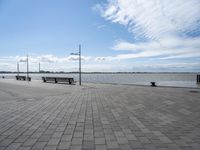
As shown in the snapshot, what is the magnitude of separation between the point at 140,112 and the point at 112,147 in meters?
3.97

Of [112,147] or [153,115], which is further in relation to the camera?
[153,115]

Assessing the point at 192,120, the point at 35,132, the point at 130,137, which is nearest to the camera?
the point at 130,137

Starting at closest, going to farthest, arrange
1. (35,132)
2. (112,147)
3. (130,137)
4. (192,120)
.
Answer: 1. (112,147)
2. (130,137)
3. (35,132)
4. (192,120)

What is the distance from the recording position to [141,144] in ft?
15.2

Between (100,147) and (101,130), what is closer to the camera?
(100,147)

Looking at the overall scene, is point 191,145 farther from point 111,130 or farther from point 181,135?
point 111,130

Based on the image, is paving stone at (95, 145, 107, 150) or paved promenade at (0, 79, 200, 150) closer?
paving stone at (95, 145, 107, 150)

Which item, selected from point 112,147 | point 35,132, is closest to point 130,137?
point 112,147

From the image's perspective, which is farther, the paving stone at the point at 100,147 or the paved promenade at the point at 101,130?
the paved promenade at the point at 101,130

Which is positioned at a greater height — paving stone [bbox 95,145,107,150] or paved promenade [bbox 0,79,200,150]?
paved promenade [bbox 0,79,200,150]

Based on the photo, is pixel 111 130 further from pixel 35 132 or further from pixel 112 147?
pixel 35 132

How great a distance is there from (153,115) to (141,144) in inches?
126

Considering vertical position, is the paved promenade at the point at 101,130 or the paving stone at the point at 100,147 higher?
the paved promenade at the point at 101,130

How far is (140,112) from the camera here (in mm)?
8180
